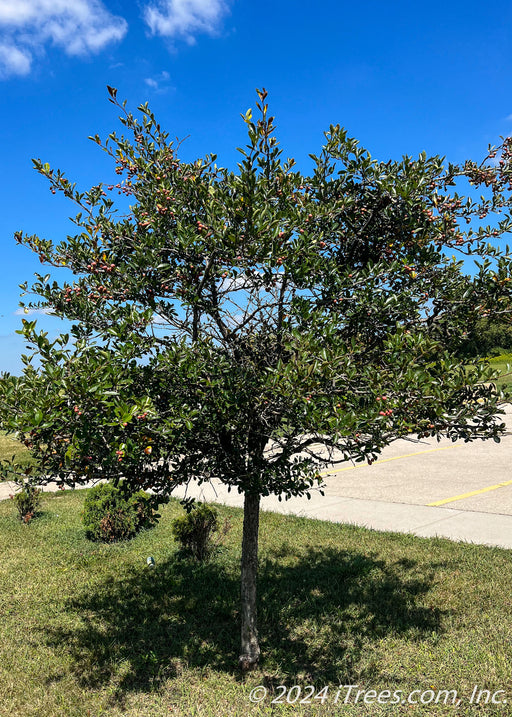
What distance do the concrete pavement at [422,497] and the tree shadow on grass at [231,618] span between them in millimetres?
1296

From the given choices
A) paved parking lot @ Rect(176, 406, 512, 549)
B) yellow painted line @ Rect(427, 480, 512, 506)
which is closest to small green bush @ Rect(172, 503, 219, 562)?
paved parking lot @ Rect(176, 406, 512, 549)

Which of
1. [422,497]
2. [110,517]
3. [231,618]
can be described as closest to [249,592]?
[231,618]

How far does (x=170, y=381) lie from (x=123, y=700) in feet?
9.24

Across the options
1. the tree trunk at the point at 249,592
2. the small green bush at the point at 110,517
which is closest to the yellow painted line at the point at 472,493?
the small green bush at the point at 110,517

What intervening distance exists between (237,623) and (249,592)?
46.5 inches

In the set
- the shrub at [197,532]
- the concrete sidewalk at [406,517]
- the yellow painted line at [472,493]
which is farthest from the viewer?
the yellow painted line at [472,493]

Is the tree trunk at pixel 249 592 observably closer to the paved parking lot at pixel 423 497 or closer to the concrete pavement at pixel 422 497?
the concrete pavement at pixel 422 497

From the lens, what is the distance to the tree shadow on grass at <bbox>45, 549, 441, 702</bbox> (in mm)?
5098

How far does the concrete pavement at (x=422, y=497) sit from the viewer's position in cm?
878

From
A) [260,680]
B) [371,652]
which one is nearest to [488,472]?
[371,652]

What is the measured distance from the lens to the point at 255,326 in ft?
15.4

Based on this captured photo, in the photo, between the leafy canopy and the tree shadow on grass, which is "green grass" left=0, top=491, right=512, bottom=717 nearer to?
the tree shadow on grass

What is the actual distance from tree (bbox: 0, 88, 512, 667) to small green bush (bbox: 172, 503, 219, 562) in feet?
8.98

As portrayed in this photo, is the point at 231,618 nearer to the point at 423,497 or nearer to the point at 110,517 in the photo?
the point at 110,517
